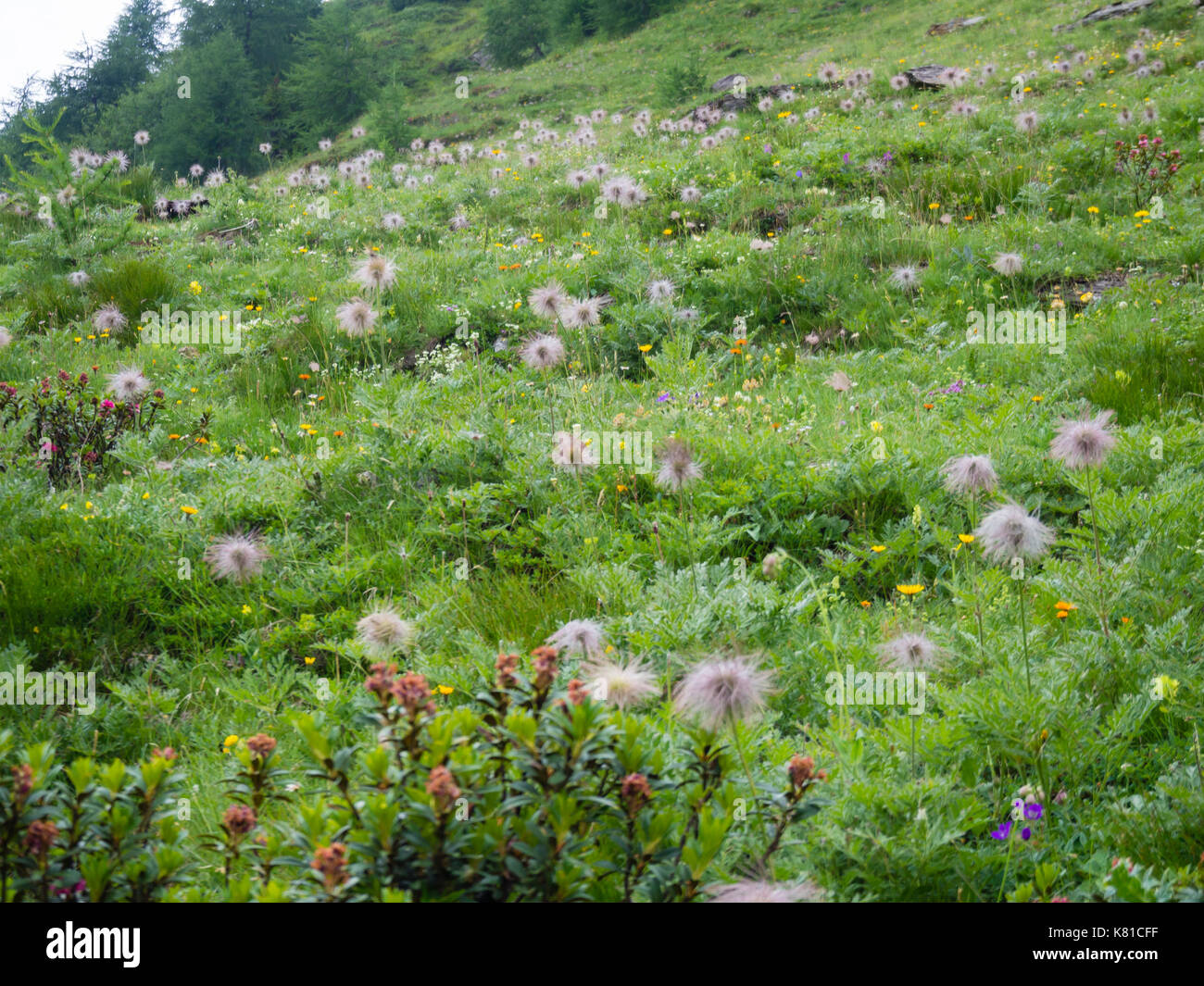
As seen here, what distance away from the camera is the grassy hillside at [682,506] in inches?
86.1

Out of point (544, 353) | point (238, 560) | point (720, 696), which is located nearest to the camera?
point (720, 696)

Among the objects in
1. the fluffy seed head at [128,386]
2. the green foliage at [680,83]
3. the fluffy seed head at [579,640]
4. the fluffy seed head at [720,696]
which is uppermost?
the green foliage at [680,83]

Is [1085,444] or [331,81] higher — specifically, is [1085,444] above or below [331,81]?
below

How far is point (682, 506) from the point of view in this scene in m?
3.53

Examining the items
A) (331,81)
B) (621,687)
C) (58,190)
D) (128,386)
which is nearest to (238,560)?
(621,687)

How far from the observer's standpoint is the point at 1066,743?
8.21ft

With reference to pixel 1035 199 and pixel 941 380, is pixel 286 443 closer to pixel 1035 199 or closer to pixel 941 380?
pixel 941 380

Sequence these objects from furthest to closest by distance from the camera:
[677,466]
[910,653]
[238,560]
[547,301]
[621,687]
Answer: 1. [547,301]
2. [238,560]
3. [677,466]
4. [910,653]
5. [621,687]

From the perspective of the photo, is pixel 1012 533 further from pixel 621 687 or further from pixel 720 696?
pixel 621 687

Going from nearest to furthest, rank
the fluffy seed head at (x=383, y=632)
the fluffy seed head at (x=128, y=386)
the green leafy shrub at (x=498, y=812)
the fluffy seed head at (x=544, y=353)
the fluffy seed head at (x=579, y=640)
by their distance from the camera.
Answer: the green leafy shrub at (x=498, y=812), the fluffy seed head at (x=579, y=640), the fluffy seed head at (x=383, y=632), the fluffy seed head at (x=544, y=353), the fluffy seed head at (x=128, y=386)

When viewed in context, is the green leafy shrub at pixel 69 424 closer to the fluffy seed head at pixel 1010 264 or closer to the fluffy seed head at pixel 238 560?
the fluffy seed head at pixel 238 560

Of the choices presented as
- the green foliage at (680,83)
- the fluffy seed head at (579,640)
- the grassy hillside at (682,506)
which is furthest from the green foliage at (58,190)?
the green foliage at (680,83)
